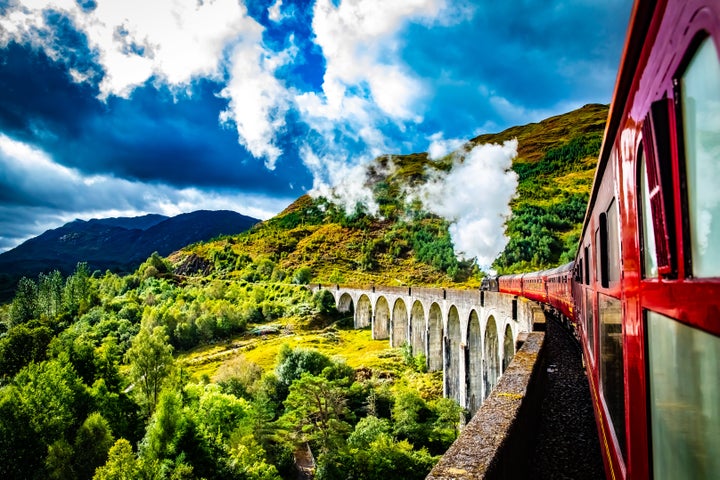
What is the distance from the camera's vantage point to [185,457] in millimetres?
18203

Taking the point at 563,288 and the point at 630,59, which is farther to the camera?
the point at 563,288

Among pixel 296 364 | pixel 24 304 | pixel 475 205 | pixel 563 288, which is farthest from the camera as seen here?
pixel 475 205

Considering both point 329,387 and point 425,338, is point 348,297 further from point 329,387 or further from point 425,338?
point 329,387

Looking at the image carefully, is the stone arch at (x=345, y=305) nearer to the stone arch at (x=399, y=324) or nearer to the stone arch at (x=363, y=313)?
the stone arch at (x=363, y=313)

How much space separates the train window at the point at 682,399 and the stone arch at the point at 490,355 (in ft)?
57.7

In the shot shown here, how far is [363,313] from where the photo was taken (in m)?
52.9

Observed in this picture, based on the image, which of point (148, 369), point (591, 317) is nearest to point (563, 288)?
point (591, 317)

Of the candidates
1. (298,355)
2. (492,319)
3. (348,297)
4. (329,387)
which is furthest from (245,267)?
(492,319)

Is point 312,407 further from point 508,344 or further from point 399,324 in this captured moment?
point 399,324

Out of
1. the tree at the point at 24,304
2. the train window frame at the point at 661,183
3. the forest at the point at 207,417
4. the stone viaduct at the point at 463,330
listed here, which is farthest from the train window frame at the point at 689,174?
the tree at the point at 24,304

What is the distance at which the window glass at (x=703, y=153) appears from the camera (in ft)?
3.10

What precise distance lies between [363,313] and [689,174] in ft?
173

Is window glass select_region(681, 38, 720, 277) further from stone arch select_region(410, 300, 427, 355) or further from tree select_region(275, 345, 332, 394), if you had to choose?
stone arch select_region(410, 300, 427, 355)

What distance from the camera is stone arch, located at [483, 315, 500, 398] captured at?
19.4m
